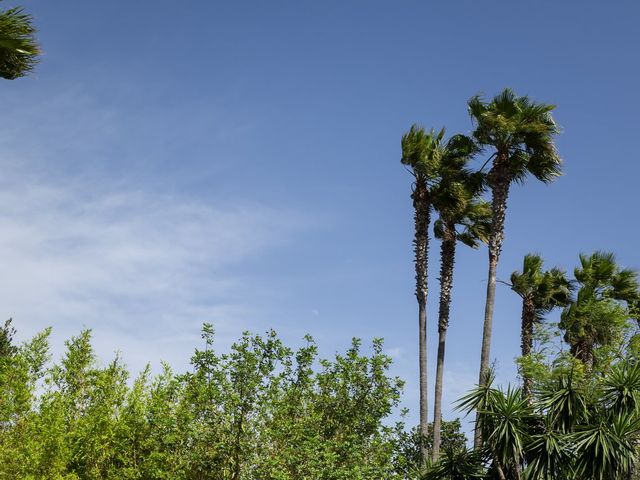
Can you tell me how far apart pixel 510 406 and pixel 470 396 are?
1.39 m

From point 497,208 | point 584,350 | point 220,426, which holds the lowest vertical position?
point 220,426

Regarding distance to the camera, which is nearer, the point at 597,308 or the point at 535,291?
the point at 597,308

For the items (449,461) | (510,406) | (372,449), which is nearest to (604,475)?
(510,406)

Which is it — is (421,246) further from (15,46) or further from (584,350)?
(15,46)

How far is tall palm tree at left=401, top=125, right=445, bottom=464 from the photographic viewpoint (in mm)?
25906

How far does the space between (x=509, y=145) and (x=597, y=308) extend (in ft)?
28.0

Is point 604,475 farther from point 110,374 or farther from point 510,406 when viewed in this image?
point 110,374

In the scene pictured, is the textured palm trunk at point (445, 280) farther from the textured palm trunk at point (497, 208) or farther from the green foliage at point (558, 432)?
the green foliage at point (558, 432)

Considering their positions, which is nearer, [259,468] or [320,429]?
[259,468]

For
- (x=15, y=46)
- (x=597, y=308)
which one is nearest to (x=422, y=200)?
(x=597, y=308)

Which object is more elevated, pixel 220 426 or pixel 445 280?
pixel 445 280

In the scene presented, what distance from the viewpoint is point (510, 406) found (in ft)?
64.2

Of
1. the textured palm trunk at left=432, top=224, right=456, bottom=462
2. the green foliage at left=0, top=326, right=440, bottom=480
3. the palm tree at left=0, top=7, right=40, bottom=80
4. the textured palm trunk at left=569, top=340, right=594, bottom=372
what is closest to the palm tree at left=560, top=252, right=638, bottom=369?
the textured palm trunk at left=569, top=340, right=594, bottom=372

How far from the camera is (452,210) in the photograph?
87.9ft
